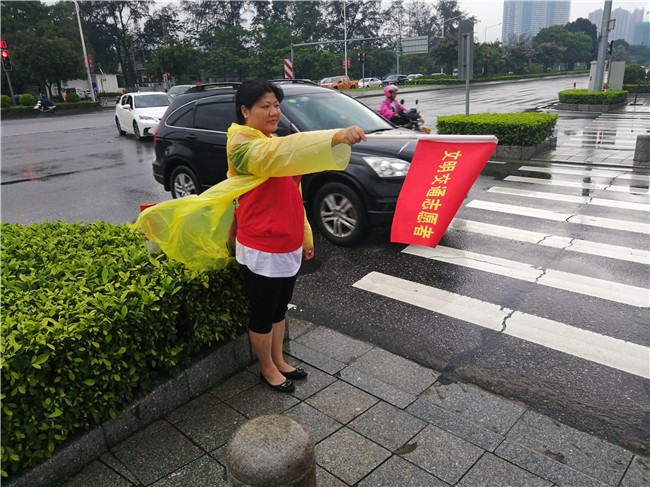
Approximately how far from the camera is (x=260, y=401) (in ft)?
10.7

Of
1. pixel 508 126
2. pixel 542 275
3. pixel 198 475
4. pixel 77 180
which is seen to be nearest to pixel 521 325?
pixel 542 275

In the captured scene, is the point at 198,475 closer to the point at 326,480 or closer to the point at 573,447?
the point at 326,480

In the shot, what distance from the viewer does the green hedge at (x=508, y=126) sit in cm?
1148

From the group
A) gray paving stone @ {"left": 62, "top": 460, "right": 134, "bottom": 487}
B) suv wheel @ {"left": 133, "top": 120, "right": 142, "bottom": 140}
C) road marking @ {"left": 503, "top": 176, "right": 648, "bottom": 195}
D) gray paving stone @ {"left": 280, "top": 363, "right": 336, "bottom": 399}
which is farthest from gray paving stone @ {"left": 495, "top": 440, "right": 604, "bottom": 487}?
suv wheel @ {"left": 133, "top": 120, "right": 142, "bottom": 140}

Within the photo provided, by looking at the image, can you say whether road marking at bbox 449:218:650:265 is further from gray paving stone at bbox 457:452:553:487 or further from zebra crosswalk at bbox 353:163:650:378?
gray paving stone at bbox 457:452:553:487

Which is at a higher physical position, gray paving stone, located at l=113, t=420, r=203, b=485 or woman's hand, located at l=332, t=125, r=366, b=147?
woman's hand, located at l=332, t=125, r=366, b=147

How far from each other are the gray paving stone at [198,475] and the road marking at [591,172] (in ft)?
30.8

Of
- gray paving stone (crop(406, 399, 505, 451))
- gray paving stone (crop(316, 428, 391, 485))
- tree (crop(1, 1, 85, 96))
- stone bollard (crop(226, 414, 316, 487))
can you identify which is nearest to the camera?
stone bollard (crop(226, 414, 316, 487))

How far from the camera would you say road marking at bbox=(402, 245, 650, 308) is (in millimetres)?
4797

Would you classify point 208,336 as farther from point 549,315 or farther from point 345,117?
point 345,117

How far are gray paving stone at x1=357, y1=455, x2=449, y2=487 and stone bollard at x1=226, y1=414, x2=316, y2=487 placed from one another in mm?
653

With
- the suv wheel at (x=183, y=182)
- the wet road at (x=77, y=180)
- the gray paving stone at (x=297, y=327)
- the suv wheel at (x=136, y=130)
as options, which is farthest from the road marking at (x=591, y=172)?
the suv wheel at (x=136, y=130)

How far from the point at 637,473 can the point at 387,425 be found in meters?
1.30

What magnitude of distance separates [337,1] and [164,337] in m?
88.4
